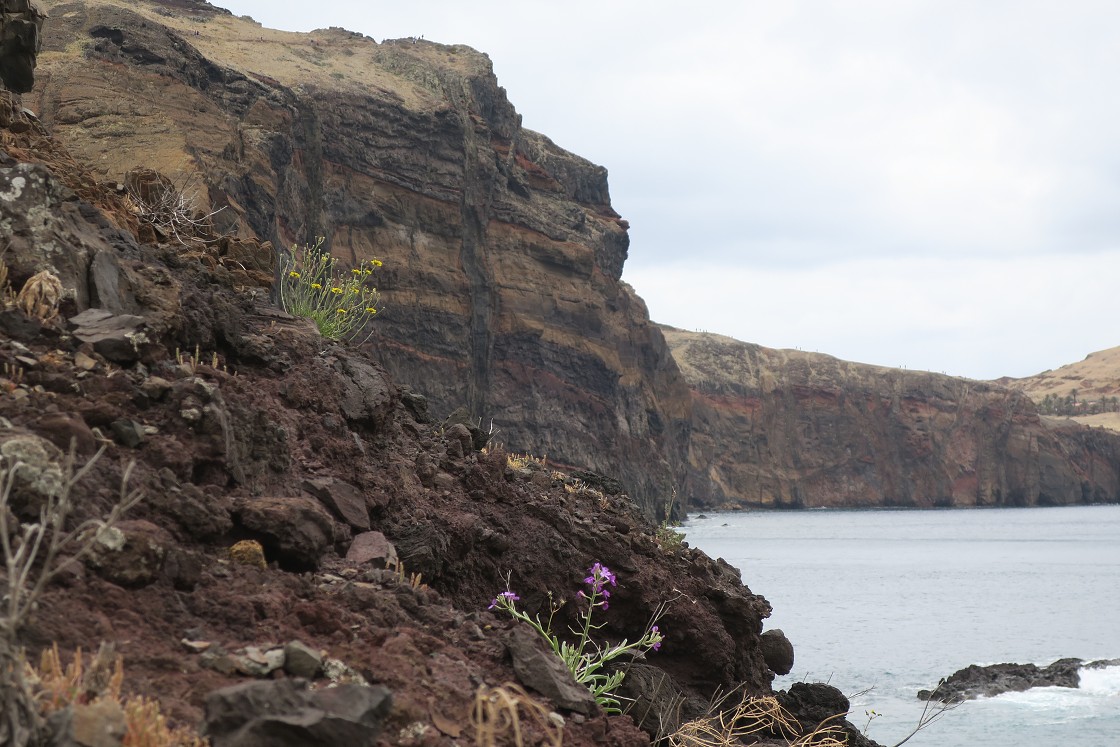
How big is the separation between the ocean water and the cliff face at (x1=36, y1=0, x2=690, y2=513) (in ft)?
59.2

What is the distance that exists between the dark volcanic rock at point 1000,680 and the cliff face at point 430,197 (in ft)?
94.8

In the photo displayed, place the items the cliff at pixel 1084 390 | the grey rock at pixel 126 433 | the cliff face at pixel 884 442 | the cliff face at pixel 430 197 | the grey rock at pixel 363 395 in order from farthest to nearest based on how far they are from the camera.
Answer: the cliff at pixel 1084 390, the cliff face at pixel 884 442, the cliff face at pixel 430 197, the grey rock at pixel 363 395, the grey rock at pixel 126 433

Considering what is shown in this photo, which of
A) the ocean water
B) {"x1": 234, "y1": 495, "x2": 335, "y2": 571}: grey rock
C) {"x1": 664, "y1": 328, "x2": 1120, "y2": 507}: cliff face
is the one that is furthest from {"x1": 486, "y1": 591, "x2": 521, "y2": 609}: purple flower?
{"x1": 664, "y1": 328, "x2": 1120, "y2": 507}: cliff face

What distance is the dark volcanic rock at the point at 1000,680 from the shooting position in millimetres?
18547

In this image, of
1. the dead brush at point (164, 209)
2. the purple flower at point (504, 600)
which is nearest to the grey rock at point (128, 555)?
the purple flower at point (504, 600)

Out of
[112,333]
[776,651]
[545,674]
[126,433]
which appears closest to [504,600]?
[545,674]

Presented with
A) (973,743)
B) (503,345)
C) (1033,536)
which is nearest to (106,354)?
(973,743)

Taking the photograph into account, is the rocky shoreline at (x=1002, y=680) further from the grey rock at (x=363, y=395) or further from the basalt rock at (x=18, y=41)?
the basalt rock at (x=18, y=41)

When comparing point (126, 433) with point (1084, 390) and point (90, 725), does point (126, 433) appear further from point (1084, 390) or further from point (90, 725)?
point (1084, 390)

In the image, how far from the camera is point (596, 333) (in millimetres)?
80750

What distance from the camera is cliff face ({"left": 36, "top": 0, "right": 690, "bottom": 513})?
148 feet

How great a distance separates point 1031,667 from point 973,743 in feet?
18.5

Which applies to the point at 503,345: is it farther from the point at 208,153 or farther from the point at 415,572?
the point at 415,572

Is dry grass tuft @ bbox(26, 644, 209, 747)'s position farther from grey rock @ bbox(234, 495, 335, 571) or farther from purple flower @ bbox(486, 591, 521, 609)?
purple flower @ bbox(486, 591, 521, 609)
